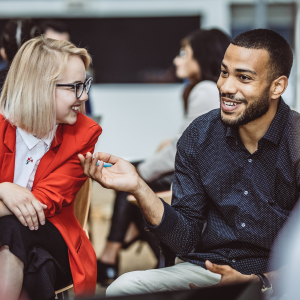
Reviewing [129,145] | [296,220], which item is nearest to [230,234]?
[296,220]

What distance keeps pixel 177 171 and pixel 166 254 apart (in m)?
0.31

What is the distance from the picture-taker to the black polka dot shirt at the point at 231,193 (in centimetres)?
131

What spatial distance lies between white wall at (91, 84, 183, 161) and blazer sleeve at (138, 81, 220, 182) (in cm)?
296

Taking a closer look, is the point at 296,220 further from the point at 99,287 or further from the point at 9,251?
the point at 99,287

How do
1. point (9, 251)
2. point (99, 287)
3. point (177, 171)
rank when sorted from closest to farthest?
point (9, 251)
point (177, 171)
point (99, 287)

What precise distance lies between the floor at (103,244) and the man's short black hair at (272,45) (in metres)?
1.42

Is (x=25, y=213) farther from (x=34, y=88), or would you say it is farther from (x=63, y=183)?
(x=34, y=88)

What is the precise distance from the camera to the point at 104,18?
519 centimetres

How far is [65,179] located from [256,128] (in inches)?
25.8

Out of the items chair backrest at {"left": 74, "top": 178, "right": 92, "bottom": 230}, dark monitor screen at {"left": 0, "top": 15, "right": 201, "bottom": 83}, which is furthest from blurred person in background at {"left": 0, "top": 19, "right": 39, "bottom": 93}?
dark monitor screen at {"left": 0, "top": 15, "right": 201, "bottom": 83}

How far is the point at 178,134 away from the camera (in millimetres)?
2275

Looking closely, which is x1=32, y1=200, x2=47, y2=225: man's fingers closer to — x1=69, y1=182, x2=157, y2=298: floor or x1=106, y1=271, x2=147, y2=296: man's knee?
x1=106, y1=271, x2=147, y2=296: man's knee

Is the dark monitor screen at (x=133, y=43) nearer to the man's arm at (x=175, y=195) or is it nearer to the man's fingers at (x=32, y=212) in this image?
the man's arm at (x=175, y=195)

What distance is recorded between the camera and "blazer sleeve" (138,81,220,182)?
2.20 meters
